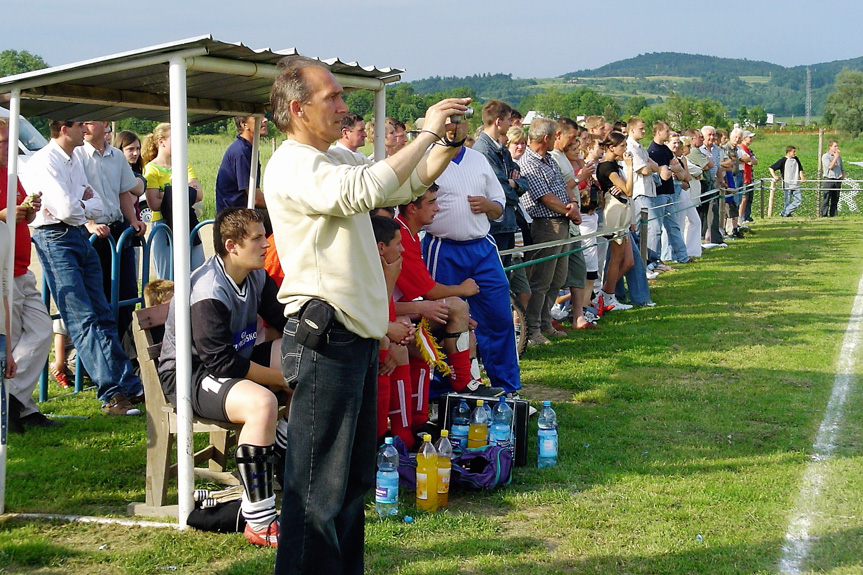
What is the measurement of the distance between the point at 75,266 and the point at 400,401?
2693 mm

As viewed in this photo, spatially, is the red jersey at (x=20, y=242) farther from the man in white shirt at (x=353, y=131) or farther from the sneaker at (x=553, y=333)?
the sneaker at (x=553, y=333)

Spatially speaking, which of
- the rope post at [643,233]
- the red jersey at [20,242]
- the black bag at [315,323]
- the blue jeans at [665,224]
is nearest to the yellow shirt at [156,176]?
the red jersey at [20,242]

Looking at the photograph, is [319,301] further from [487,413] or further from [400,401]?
[487,413]

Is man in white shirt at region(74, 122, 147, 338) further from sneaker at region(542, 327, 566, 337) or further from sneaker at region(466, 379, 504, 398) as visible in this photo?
sneaker at region(542, 327, 566, 337)

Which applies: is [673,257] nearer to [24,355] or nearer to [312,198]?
[24,355]

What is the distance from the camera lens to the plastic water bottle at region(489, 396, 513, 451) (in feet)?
18.8

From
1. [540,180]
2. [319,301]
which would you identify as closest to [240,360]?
[319,301]

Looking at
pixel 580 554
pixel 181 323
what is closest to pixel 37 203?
pixel 181 323

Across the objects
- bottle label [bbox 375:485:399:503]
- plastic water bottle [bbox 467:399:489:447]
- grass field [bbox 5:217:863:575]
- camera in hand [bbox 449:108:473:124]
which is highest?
camera in hand [bbox 449:108:473:124]

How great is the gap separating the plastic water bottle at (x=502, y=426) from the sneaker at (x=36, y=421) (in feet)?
9.91

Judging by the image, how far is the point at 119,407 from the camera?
6926 mm

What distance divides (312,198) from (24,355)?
160 inches

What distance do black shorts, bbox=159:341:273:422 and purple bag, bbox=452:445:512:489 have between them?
1348 millimetres

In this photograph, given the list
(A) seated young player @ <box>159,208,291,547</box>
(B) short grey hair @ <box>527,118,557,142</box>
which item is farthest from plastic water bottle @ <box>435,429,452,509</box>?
(B) short grey hair @ <box>527,118,557,142</box>
